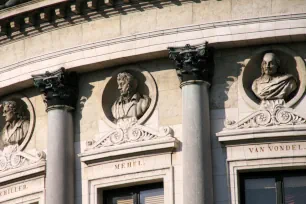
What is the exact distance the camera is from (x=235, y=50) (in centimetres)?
4572

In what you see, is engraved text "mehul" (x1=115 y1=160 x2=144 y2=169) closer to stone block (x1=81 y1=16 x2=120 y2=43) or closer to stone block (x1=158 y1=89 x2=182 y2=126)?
stone block (x1=158 y1=89 x2=182 y2=126)

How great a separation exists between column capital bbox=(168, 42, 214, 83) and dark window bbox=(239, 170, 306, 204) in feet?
10.2

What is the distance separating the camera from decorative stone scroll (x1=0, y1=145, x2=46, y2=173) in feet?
155

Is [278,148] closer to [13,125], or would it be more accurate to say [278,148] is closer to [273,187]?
[273,187]

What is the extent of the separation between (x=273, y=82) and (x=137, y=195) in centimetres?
509

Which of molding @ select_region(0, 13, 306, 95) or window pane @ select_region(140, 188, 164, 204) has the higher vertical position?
molding @ select_region(0, 13, 306, 95)

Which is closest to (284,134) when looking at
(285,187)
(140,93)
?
(285,187)

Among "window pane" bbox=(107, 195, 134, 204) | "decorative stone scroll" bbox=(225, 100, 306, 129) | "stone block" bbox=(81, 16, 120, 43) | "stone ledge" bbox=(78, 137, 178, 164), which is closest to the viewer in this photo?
"decorative stone scroll" bbox=(225, 100, 306, 129)

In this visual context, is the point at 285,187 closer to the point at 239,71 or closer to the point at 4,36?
the point at 239,71

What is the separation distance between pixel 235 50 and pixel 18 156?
7.41 metres

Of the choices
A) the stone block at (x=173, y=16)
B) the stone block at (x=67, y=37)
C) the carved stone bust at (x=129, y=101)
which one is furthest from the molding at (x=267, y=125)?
the stone block at (x=67, y=37)

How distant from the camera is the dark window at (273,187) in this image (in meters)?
44.5

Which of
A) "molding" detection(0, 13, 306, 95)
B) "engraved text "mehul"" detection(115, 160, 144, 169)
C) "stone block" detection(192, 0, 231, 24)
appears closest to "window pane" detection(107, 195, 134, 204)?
"engraved text "mehul"" detection(115, 160, 144, 169)

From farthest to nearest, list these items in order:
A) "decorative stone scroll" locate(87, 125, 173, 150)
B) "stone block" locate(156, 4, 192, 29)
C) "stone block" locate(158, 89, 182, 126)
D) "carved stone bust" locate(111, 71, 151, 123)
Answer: "carved stone bust" locate(111, 71, 151, 123) → "stone block" locate(156, 4, 192, 29) → "stone block" locate(158, 89, 182, 126) → "decorative stone scroll" locate(87, 125, 173, 150)
